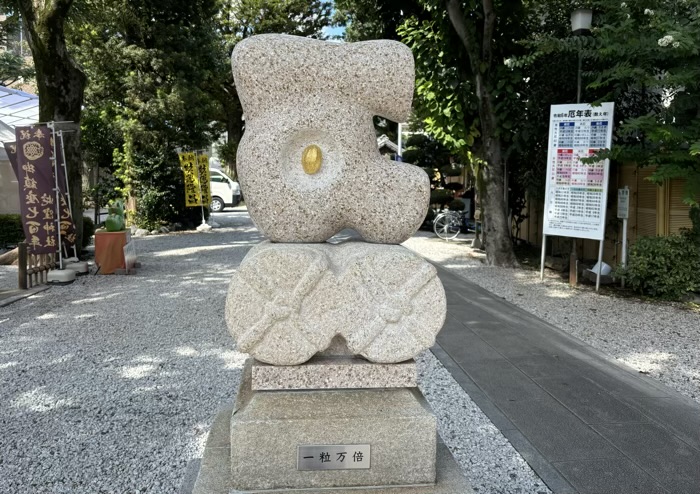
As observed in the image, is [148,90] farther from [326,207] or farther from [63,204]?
[326,207]

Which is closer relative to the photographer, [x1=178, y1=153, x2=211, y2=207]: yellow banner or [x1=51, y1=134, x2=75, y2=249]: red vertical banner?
[x1=51, y1=134, x2=75, y2=249]: red vertical banner

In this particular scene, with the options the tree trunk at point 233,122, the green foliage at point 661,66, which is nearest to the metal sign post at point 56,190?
the green foliage at point 661,66

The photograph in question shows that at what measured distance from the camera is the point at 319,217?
2689mm

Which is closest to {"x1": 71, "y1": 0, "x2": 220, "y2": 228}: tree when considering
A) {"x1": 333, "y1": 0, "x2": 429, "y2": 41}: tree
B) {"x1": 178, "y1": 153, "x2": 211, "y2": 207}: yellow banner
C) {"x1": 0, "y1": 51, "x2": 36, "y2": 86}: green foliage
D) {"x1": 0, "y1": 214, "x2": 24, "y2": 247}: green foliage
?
{"x1": 178, "y1": 153, "x2": 211, "y2": 207}: yellow banner

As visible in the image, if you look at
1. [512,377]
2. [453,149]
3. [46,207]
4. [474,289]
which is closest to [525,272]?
[474,289]

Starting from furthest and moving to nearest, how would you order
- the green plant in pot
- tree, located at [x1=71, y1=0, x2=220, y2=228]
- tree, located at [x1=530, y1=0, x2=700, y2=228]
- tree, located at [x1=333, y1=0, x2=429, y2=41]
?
tree, located at [x1=71, y1=0, x2=220, y2=228] < tree, located at [x1=333, y1=0, x2=429, y2=41] < the green plant in pot < tree, located at [x1=530, y1=0, x2=700, y2=228]

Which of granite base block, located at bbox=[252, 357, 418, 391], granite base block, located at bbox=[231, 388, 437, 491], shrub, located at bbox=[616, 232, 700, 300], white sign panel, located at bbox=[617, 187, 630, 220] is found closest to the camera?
granite base block, located at bbox=[231, 388, 437, 491]

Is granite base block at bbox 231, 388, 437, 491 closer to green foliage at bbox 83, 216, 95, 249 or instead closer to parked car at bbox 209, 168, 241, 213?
green foliage at bbox 83, 216, 95, 249

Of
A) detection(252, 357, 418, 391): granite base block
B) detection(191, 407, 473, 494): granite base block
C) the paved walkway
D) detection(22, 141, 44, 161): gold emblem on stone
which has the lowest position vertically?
the paved walkway

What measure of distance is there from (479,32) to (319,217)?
879cm

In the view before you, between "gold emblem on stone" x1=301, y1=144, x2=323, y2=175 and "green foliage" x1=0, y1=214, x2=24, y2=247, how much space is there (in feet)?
41.5

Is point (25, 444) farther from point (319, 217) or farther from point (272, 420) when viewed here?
point (319, 217)

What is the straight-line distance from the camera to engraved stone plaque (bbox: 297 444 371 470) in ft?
7.85

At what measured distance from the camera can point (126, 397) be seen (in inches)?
176
